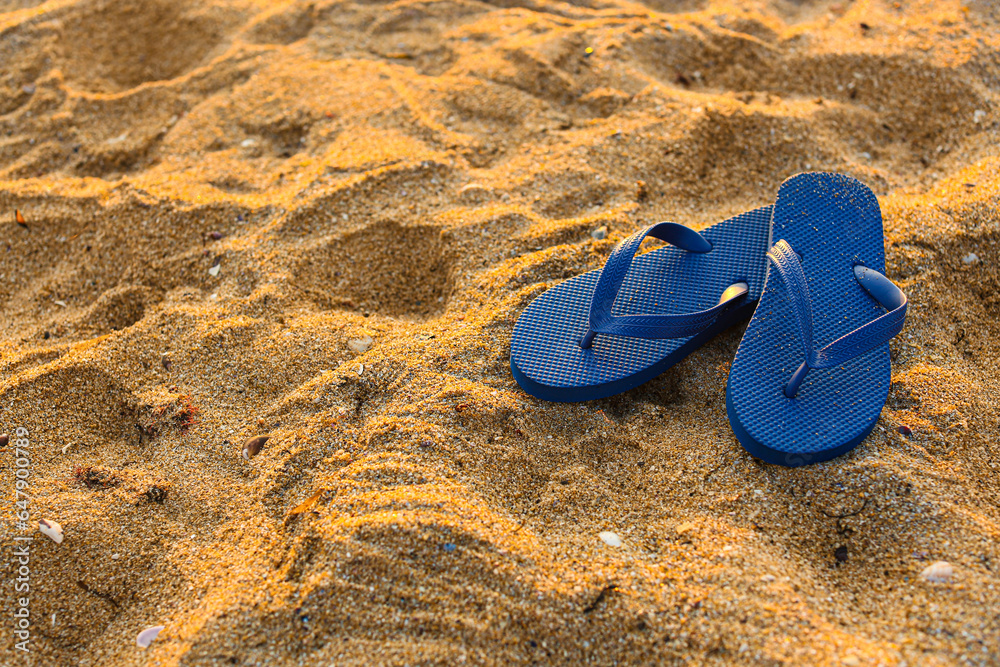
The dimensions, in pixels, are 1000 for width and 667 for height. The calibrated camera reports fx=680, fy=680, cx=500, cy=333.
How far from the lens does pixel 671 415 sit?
5.19 ft

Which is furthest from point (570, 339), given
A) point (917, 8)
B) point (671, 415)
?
point (917, 8)

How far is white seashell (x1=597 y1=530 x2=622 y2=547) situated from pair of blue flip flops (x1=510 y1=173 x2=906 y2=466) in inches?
13.3

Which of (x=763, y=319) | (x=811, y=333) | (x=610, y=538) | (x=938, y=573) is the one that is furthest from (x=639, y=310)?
(x=938, y=573)

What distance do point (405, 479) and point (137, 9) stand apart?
2637 mm

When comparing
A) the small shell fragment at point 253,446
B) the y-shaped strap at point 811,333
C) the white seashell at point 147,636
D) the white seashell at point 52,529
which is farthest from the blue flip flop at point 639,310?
the white seashell at point 52,529

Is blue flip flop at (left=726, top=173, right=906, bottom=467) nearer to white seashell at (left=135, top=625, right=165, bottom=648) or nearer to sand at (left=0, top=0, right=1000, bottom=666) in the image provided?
sand at (left=0, top=0, right=1000, bottom=666)

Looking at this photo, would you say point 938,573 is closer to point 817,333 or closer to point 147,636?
point 817,333

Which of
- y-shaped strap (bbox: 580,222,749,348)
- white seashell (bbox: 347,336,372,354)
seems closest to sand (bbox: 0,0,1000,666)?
white seashell (bbox: 347,336,372,354)

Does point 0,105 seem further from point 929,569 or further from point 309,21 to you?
point 929,569

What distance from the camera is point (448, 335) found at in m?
1.71

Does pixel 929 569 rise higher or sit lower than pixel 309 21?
lower

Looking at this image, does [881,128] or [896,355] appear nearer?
[896,355]

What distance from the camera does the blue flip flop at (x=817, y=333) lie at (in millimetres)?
1438

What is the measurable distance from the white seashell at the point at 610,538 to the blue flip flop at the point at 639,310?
34 centimetres
